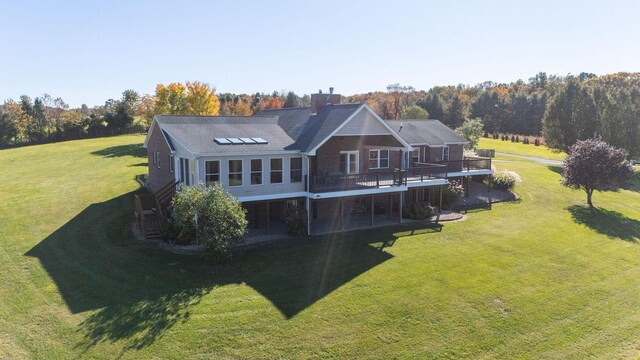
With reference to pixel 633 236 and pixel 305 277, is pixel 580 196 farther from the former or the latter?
pixel 305 277

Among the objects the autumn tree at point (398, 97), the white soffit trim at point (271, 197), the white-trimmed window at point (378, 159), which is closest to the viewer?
the white soffit trim at point (271, 197)

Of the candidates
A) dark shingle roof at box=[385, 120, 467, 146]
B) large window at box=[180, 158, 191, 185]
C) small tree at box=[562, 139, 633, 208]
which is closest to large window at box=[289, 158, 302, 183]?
large window at box=[180, 158, 191, 185]

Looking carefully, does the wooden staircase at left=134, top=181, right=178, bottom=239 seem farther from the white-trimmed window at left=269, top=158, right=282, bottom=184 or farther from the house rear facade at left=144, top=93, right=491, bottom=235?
the white-trimmed window at left=269, top=158, right=282, bottom=184

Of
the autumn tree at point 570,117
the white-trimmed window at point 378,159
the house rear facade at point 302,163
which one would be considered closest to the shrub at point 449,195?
the house rear facade at point 302,163

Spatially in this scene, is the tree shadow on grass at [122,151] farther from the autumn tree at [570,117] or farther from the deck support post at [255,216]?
the autumn tree at [570,117]

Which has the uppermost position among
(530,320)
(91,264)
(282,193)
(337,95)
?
(337,95)

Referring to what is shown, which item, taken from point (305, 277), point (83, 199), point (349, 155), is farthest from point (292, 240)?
point (83, 199)
